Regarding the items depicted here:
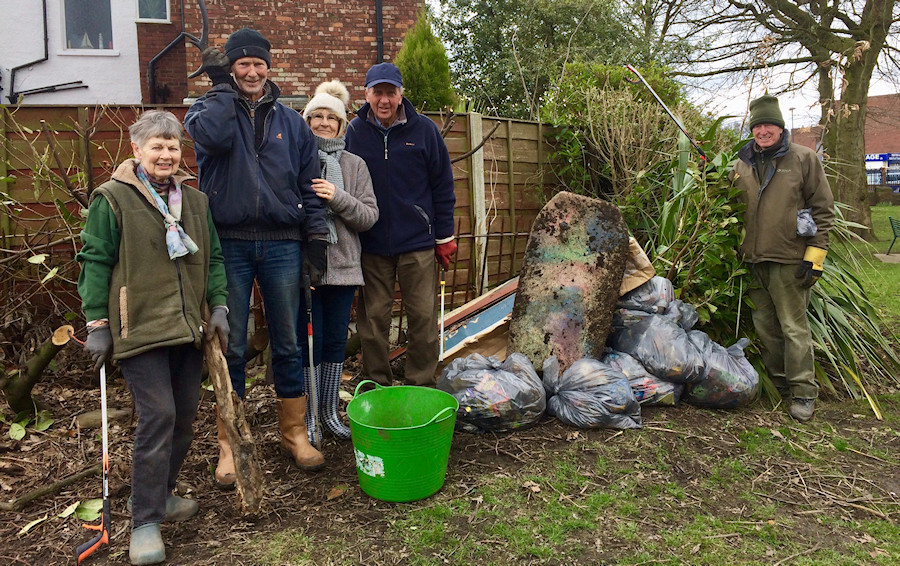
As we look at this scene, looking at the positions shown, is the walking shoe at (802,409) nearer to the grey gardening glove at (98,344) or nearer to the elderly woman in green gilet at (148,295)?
the elderly woman in green gilet at (148,295)

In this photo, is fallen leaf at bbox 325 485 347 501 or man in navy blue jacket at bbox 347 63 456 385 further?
man in navy blue jacket at bbox 347 63 456 385

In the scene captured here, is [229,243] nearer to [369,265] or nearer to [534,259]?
[369,265]

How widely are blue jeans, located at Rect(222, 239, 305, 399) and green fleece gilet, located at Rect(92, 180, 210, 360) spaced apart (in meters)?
0.40

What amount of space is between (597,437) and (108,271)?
2546 mm

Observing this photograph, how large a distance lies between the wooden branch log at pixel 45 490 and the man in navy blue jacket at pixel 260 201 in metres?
0.72

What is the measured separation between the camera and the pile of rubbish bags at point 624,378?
346 centimetres

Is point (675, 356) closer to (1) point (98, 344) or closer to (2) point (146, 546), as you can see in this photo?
(2) point (146, 546)

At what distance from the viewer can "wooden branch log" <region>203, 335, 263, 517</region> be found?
2633 millimetres

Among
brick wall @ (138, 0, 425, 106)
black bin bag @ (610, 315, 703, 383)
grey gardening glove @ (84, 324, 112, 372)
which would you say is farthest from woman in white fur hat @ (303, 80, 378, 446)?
brick wall @ (138, 0, 425, 106)

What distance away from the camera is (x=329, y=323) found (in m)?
3.42

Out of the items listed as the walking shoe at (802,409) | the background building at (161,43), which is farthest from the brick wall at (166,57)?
the walking shoe at (802,409)

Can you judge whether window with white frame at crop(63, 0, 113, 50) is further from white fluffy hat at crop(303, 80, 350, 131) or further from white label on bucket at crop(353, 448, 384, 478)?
white label on bucket at crop(353, 448, 384, 478)

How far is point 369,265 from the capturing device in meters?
3.66

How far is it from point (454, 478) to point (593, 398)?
97 cm
